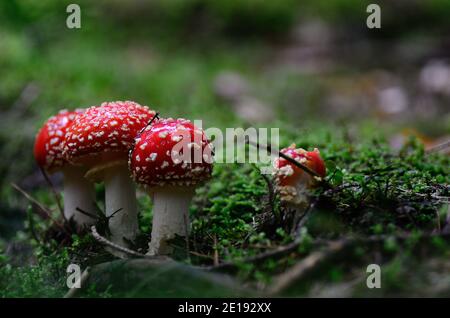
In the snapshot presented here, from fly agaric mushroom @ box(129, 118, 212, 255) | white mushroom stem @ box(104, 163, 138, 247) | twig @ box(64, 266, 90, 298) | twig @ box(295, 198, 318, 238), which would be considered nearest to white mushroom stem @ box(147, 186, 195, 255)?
fly agaric mushroom @ box(129, 118, 212, 255)

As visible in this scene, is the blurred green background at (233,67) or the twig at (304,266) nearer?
the twig at (304,266)

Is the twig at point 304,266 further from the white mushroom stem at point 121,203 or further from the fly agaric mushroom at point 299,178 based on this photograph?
the white mushroom stem at point 121,203

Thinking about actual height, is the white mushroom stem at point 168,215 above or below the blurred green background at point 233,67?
below

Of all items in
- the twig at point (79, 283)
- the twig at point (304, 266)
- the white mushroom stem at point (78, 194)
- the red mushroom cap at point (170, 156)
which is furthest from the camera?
the white mushroom stem at point (78, 194)

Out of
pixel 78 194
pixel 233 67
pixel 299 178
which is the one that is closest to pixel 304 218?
pixel 299 178

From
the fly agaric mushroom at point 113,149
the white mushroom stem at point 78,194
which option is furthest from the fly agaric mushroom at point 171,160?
the white mushroom stem at point 78,194

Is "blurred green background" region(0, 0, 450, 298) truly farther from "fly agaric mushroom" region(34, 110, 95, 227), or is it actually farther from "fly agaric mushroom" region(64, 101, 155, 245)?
"fly agaric mushroom" region(64, 101, 155, 245)
